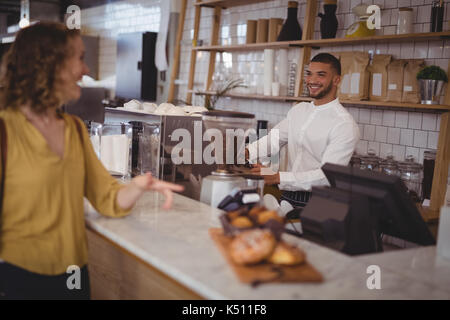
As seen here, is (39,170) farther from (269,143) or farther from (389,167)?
(389,167)

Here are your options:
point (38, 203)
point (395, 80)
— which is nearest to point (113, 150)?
point (38, 203)

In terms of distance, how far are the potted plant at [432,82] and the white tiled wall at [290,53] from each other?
29 cm

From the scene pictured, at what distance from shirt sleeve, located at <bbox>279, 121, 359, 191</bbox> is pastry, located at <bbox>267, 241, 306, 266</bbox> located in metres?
1.75

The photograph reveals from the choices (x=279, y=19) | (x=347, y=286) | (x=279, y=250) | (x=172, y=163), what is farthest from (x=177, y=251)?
(x=279, y=19)

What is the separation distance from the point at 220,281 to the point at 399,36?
2.81 meters

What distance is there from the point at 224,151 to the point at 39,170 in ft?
3.74

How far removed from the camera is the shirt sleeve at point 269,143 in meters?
3.68

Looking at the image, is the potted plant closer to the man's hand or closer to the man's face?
the man's face

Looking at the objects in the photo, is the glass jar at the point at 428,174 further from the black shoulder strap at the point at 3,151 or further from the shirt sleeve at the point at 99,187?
the black shoulder strap at the point at 3,151

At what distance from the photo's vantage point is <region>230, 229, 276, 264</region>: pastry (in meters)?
1.39
